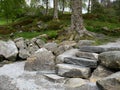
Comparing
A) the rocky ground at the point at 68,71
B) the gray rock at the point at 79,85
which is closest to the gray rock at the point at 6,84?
Result: the rocky ground at the point at 68,71

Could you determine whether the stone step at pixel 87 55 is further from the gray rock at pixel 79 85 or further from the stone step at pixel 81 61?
the gray rock at pixel 79 85

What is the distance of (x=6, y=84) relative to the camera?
27.4ft

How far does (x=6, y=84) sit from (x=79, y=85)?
104 inches

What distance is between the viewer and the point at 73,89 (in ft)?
24.8

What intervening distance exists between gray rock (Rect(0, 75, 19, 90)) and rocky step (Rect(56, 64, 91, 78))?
1762 mm

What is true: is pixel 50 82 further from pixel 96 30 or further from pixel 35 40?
pixel 96 30

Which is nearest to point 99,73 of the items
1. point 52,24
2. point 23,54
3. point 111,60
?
point 111,60

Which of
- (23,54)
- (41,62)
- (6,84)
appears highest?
(41,62)

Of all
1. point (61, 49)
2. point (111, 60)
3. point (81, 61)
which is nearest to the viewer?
point (111, 60)

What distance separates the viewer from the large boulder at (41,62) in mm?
9617

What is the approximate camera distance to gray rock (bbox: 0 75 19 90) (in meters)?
8.10

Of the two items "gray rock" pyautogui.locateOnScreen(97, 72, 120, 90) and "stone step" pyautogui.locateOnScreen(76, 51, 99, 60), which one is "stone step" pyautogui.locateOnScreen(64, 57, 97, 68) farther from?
"gray rock" pyautogui.locateOnScreen(97, 72, 120, 90)

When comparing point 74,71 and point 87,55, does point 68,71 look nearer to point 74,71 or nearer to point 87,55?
point 74,71

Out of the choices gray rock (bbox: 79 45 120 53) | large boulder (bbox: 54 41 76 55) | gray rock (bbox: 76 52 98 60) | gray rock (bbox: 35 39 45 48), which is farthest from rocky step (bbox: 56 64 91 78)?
gray rock (bbox: 35 39 45 48)
